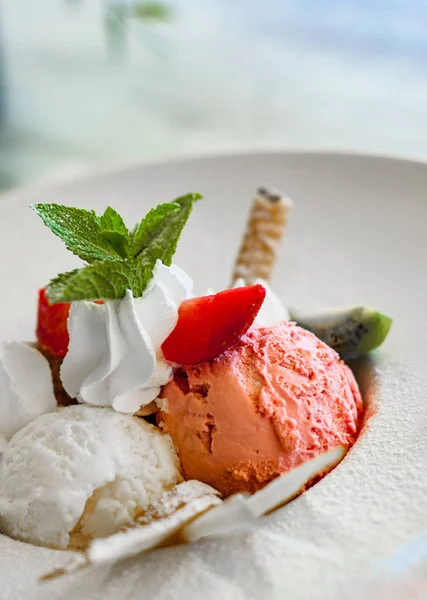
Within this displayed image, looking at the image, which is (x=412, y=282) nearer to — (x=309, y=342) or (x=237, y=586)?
(x=309, y=342)

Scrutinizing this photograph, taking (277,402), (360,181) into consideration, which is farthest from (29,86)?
(277,402)

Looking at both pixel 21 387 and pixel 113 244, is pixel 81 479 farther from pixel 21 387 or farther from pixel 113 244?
pixel 113 244

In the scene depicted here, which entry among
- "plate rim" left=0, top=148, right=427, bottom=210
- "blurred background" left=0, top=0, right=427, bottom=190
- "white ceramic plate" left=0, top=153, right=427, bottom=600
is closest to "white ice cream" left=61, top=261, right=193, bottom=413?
"white ceramic plate" left=0, top=153, right=427, bottom=600

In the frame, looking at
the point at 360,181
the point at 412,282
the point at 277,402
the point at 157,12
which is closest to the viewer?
the point at 277,402

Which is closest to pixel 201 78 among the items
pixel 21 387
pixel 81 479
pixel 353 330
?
pixel 353 330

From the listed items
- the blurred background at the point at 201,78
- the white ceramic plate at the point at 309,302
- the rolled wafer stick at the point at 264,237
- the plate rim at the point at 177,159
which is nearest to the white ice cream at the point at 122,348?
the white ceramic plate at the point at 309,302

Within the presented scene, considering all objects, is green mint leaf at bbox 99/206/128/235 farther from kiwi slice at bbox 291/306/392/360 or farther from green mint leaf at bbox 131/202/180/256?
kiwi slice at bbox 291/306/392/360
